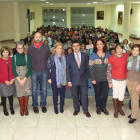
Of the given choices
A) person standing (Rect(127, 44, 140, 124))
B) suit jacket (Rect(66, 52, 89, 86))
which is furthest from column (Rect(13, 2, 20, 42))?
person standing (Rect(127, 44, 140, 124))

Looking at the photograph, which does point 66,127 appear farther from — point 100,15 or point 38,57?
point 100,15

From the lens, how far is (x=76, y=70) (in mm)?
4242

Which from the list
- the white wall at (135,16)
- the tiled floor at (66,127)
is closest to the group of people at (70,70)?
the tiled floor at (66,127)

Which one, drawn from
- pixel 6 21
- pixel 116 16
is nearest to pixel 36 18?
pixel 6 21

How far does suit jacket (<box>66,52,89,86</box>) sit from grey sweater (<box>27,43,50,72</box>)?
47cm

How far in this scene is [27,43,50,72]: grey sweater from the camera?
4.30m

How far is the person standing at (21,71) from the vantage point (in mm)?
4156

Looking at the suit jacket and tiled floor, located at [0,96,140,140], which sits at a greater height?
the suit jacket

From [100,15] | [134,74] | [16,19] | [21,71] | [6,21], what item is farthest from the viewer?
[100,15]

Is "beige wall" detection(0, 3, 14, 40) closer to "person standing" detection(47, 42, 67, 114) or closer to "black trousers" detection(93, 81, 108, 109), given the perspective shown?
"person standing" detection(47, 42, 67, 114)

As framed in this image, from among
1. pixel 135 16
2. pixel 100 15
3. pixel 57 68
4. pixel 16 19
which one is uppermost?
pixel 100 15

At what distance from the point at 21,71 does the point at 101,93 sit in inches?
66.2

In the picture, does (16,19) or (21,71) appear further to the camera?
(16,19)

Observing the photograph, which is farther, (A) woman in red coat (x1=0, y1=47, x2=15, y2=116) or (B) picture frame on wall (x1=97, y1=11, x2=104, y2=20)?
(B) picture frame on wall (x1=97, y1=11, x2=104, y2=20)
